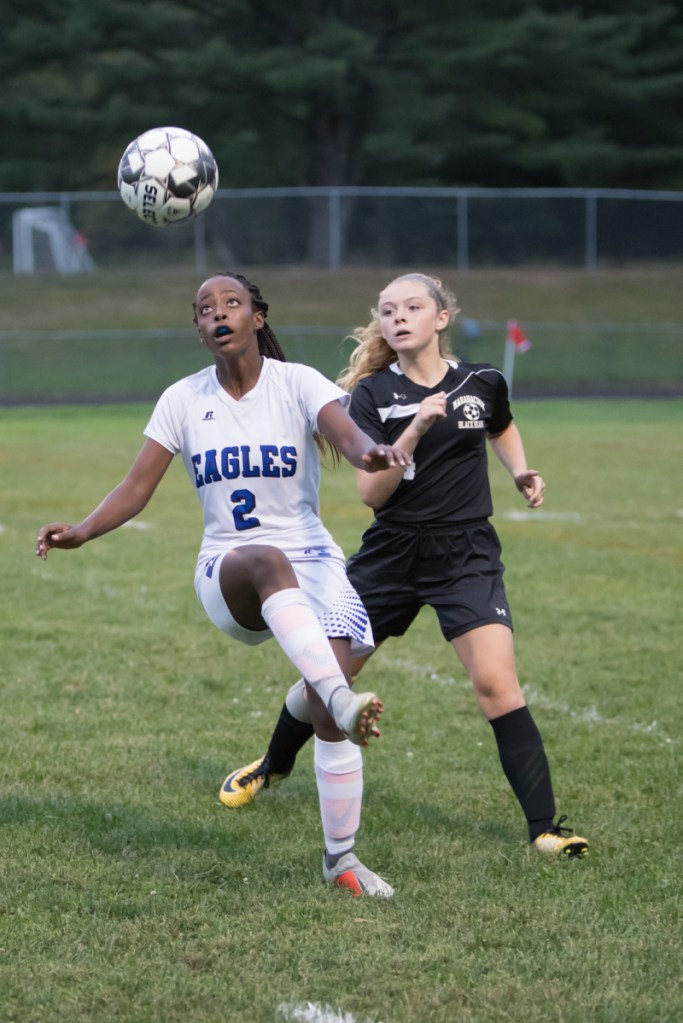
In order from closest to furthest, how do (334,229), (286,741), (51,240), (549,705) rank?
(286,741), (549,705), (334,229), (51,240)

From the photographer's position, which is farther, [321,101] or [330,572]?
[321,101]

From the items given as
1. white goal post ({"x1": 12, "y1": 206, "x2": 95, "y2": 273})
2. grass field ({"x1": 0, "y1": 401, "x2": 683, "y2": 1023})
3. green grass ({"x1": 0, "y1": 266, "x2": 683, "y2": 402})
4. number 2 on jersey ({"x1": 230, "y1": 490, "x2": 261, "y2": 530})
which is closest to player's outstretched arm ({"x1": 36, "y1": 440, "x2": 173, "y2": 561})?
number 2 on jersey ({"x1": 230, "y1": 490, "x2": 261, "y2": 530})

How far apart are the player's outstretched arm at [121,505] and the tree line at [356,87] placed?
33.3m

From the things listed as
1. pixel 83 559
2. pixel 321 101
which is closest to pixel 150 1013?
pixel 83 559

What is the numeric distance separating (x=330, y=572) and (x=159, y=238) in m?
31.2

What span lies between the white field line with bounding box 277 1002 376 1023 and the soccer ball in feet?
9.86

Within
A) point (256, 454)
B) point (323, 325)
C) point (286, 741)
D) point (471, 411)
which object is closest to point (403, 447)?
point (256, 454)

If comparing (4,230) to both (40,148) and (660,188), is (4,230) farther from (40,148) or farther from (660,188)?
(660,188)

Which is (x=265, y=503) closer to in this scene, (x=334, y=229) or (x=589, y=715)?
(x=589, y=715)

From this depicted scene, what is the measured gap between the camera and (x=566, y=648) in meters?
7.88

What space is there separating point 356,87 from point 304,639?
120ft

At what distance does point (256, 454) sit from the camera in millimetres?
4586

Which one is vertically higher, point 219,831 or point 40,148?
point 40,148

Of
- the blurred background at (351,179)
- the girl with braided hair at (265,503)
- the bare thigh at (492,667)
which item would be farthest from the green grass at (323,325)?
the girl with braided hair at (265,503)
